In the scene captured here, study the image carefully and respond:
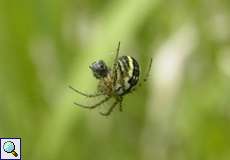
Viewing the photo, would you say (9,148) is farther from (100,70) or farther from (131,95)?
(131,95)

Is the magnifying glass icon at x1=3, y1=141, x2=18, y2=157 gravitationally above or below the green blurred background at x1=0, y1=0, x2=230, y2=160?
below

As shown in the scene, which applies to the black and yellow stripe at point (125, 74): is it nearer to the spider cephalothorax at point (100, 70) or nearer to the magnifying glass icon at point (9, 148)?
the spider cephalothorax at point (100, 70)

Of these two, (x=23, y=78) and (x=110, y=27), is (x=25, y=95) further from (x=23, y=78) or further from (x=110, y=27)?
(x=110, y=27)

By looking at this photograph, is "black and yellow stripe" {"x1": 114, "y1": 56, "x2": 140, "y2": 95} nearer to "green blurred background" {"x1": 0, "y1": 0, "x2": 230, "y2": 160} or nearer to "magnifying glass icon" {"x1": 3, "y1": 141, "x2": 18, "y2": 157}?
"magnifying glass icon" {"x1": 3, "y1": 141, "x2": 18, "y2": 157}

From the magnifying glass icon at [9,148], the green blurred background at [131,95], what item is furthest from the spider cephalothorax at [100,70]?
the green blurred background at [131,95]

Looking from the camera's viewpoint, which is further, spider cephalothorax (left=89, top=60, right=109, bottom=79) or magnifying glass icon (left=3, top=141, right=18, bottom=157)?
magnifying glass icon (left=3, top=141, right=18, bottom=157)

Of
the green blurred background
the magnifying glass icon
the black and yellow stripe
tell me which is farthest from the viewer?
the green blurred background

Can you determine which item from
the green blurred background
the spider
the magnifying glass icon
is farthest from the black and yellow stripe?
the green blurred background
